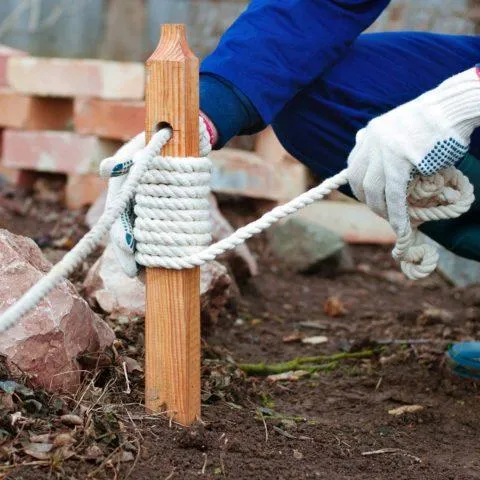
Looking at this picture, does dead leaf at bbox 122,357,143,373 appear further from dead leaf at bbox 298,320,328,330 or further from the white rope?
dead leaf at bbox 298,320,328,330

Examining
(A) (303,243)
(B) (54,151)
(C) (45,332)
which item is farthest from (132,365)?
(B) (54,151)

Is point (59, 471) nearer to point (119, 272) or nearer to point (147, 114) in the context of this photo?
point (147, 114)

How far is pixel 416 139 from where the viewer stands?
1.87 metres

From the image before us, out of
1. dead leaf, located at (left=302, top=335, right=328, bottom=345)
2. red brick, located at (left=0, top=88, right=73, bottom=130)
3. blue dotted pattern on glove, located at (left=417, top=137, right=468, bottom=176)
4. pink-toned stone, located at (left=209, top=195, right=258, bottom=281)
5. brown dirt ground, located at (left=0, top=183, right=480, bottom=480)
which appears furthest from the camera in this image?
red brick, located at (left=0, top=88, right=73, bottom=130)

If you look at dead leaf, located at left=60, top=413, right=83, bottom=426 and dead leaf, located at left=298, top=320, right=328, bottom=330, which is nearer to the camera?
dead leaf, located at left=60, top=413, right=83, bottom=426

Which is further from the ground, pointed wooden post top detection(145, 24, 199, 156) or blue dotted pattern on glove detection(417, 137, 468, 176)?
pointed wooden post top detection(145, 24, 199, 156)

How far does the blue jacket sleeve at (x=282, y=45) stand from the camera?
6.71ft

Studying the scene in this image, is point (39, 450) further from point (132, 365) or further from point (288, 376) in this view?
point (288, 376)

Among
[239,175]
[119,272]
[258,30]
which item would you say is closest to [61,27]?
[239,175]

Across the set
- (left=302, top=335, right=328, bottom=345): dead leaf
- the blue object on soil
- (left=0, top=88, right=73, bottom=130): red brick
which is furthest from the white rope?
(left=0, top=88, right=73, bottom=130): red brick

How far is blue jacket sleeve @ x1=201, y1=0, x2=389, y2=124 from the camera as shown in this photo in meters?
2.04

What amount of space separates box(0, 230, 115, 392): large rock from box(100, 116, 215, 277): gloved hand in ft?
0.57

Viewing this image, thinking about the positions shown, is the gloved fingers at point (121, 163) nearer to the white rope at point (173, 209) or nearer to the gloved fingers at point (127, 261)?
the white rope at point (173, 209)

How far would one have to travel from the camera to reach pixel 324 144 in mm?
2400
